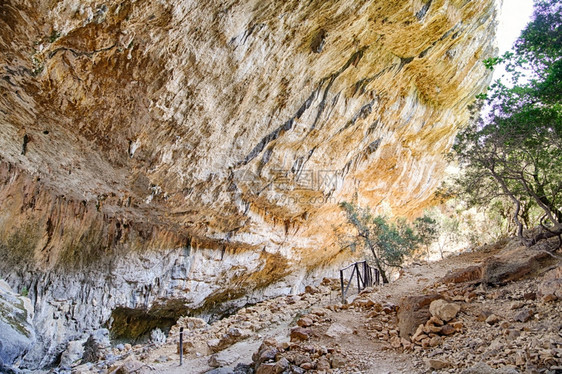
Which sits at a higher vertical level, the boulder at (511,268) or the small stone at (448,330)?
the boulder at (511,268)

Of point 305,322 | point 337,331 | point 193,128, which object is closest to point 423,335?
point 337,331

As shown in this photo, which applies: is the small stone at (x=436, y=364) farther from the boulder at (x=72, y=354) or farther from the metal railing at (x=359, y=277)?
the boulder at (x=72, y=354)

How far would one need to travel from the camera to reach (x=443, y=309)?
6434 mm

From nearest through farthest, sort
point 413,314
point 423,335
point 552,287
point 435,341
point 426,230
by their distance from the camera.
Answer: point 435,341
point 552,287
point 423,335
point 413,314
point 426,230

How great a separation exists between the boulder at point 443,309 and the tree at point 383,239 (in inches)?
283

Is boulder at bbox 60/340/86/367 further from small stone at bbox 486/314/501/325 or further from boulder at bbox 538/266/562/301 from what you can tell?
boulder at bbox 538/266/562/301

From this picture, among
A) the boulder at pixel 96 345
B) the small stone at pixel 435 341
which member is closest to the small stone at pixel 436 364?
the small stone at pixel 435 341

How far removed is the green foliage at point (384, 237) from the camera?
14.9m

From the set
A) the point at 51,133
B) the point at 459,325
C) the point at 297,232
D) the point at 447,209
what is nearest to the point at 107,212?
the point at 51,133

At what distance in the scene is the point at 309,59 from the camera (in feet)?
38.2

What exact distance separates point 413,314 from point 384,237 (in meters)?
8.76

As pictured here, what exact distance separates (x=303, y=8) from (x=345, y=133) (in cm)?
664

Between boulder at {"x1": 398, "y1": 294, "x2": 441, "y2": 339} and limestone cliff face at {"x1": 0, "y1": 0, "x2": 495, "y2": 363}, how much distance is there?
797 centimetres

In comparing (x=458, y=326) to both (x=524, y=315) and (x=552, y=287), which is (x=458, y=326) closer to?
(x=524, y=315)
